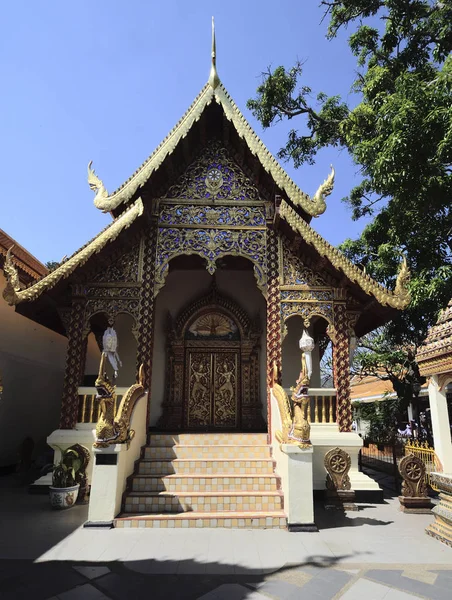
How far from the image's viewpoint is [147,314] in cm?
637

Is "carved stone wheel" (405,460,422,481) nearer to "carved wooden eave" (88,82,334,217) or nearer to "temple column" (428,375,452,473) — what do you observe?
"temple column" (428,375,452,473)

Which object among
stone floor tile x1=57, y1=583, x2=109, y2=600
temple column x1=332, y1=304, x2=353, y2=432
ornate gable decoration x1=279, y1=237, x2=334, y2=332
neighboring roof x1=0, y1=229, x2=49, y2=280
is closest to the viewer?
stone floor tile x1=57, y1=583, x2=109, y2=600

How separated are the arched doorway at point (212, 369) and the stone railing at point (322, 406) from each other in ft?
4.73

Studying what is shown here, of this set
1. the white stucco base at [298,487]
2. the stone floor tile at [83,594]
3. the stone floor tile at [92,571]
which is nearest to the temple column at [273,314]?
the white stucco base at [298,487]

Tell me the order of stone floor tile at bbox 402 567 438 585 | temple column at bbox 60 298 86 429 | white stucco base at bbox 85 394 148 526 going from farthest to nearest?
1. temple column at bbox 60 298 86 429
2. white stucco base at bbox 85 394 148 526
3. stone floor tile at bbox 402 567 438 585

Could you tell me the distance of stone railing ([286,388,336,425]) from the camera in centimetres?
625

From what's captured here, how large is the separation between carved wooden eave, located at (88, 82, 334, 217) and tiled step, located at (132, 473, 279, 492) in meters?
4.09

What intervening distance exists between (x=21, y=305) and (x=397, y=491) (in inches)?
262

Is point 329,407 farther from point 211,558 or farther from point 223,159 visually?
point 223,159

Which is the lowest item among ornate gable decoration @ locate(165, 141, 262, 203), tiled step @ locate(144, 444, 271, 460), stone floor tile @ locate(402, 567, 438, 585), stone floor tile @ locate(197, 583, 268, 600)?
stone floor tile @ locate(197, 583, 268, 600)

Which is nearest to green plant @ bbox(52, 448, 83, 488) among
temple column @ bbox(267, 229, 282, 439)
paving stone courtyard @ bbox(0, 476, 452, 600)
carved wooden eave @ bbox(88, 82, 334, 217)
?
paving stone courtyard @ bbox(0, 476, 452, 600)

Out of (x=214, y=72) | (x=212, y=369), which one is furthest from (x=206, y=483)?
(x=214, y=72)

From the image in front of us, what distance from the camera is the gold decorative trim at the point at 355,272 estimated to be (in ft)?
19.8

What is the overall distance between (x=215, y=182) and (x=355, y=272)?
9.15ft
